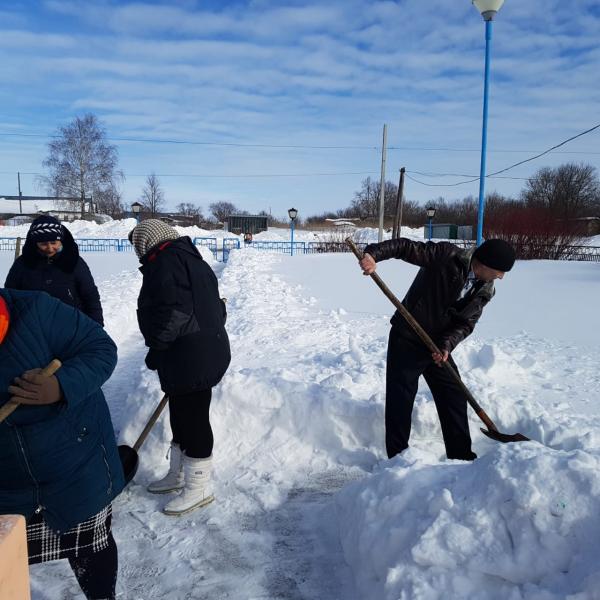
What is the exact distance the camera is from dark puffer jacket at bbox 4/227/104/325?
328 cm

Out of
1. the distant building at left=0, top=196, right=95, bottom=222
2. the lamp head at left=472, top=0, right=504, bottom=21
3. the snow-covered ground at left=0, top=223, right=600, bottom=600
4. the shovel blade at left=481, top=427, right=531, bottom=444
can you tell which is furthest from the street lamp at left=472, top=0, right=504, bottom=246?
the distant building at left=0, top=196, right=95, bottom=222

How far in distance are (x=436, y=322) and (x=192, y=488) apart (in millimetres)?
1666

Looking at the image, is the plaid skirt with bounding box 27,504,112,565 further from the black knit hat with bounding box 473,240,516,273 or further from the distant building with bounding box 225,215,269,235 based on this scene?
the distant building with bounding box 225,215,269,235

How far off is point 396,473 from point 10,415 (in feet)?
5.24

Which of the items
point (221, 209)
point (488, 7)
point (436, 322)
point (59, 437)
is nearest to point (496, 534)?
point (436, 322)

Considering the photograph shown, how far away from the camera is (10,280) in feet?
10.9

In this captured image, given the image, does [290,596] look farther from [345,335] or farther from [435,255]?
[345,335]

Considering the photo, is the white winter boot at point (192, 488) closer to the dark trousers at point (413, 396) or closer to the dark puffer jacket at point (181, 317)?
the dark puffer jacket at point (181, 317)

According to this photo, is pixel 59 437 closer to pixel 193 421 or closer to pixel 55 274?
pixel 193 421

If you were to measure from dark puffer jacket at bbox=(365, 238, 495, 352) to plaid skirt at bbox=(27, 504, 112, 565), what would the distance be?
1.85 meters

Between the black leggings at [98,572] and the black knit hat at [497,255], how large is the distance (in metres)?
2.18

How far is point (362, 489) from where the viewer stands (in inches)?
94.3

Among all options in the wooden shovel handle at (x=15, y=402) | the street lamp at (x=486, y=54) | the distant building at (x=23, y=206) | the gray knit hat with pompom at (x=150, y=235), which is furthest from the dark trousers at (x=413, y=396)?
the distant building at (x=23, y=206)

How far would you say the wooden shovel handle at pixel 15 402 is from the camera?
148cm
